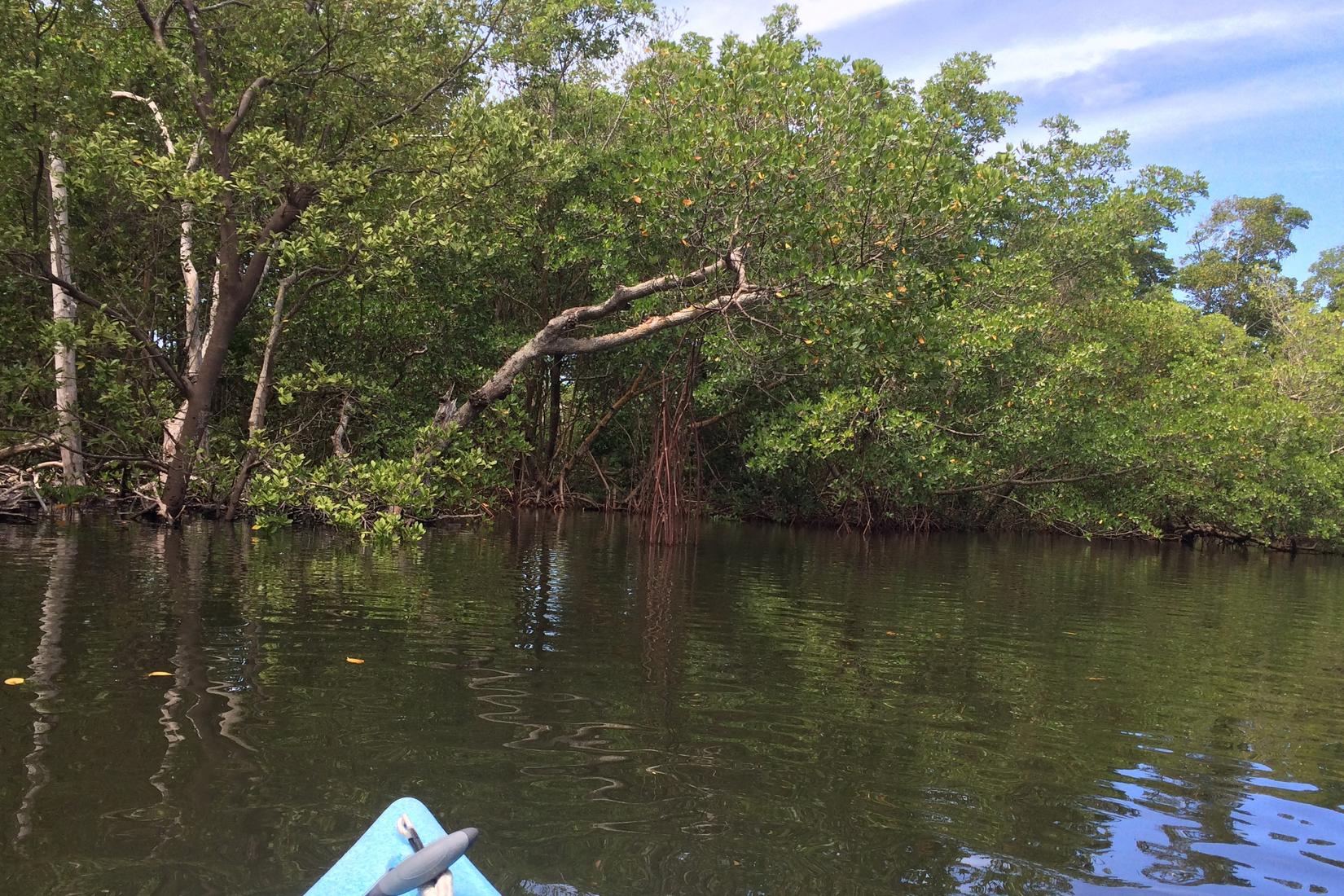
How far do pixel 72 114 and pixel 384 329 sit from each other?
594 centimetres

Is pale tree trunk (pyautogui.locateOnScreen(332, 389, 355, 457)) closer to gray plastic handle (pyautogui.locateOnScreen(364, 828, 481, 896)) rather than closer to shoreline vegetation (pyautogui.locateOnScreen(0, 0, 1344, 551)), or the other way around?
shoreline vegetation (pyautogui.locateOnScreen(0, 0, 1344, 551))

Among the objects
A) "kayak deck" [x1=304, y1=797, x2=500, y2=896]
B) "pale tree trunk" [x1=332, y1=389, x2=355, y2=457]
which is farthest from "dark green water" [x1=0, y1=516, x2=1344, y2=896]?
"pale tree trunk" [x1=332, y1=389, x2=355, y2=457]

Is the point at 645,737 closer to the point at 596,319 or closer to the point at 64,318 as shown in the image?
the point at 64,318

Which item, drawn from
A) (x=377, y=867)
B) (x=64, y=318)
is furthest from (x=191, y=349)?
(x=377, y=867)

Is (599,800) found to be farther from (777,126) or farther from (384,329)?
(384,329)

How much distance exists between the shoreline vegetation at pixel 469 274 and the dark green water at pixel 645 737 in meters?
4.41

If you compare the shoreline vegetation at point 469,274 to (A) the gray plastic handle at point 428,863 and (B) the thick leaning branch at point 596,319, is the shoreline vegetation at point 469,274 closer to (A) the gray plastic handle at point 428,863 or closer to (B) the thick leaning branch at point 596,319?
(B) the thick leaning branch at point 596,319

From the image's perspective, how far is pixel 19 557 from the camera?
973 centimetres

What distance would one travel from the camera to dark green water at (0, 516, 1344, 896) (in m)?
3.43

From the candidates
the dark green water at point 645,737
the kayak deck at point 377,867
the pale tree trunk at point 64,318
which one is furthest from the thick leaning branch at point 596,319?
the kayak deck at point 377,867

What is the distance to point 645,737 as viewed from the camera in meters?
4.77

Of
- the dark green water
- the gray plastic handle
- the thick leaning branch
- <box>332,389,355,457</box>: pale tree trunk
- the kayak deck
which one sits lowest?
the dark green water

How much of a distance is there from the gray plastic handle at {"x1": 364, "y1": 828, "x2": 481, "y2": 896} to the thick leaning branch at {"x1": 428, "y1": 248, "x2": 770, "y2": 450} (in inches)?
474

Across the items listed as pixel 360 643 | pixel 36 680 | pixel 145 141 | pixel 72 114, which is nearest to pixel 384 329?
pixel 145 141
